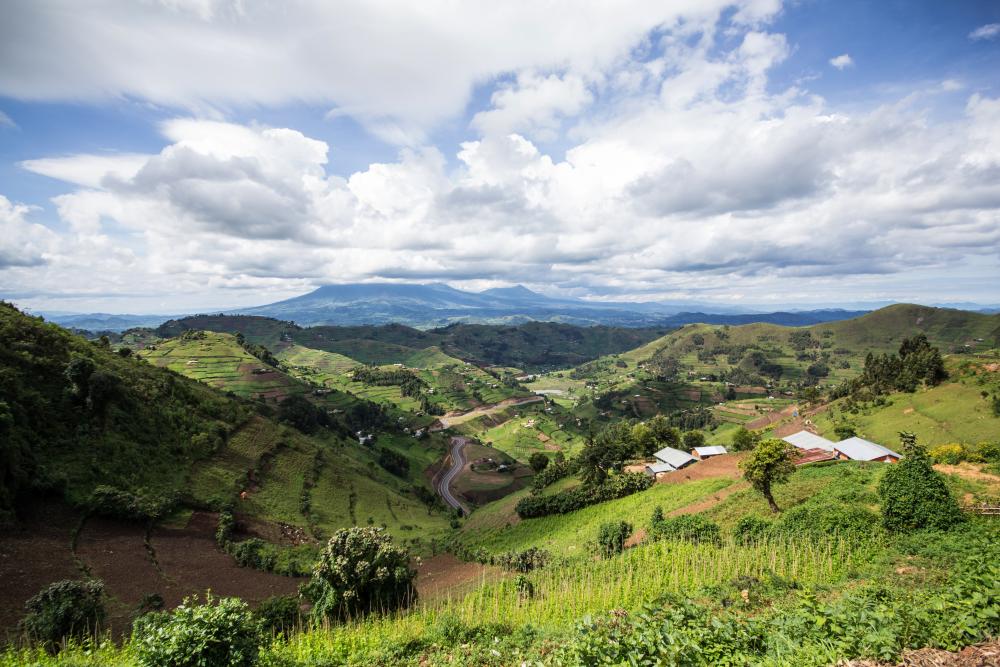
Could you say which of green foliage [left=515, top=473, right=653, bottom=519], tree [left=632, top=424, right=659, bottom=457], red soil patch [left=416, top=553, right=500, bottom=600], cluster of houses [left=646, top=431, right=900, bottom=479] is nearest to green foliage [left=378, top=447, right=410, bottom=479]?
green foliage [left=515, top=473, right=653, bottom=519]

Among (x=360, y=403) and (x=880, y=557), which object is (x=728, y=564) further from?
(x=360, y=403)

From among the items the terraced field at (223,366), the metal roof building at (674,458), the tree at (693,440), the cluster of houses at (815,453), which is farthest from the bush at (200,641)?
the terraced field at (223,366)

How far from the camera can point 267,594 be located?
34.1m

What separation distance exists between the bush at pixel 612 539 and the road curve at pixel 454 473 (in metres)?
64.9

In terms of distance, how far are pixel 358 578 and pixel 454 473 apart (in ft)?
331

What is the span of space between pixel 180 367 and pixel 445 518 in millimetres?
113364

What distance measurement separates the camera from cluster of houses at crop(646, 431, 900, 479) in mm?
57406

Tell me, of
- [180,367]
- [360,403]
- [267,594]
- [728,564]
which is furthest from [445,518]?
[180,367]

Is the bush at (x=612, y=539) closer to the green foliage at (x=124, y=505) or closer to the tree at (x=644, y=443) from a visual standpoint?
the green foliage at (x=124, y=505)

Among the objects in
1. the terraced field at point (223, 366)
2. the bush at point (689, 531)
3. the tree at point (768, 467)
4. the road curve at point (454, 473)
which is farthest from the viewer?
the terraced field at point (223, 366)

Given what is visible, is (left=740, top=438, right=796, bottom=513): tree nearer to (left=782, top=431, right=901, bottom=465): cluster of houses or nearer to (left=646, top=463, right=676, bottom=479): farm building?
(left=782, top=431, right=901, bottom=465): cluster of houses

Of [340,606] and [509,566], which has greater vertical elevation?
[340,606]

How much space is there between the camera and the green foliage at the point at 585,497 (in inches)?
2042

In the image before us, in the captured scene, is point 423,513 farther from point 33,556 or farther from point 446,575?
point 33,556
